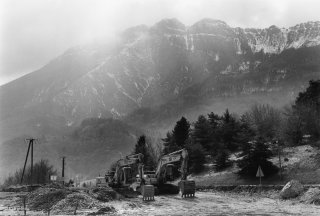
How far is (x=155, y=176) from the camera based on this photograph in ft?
153

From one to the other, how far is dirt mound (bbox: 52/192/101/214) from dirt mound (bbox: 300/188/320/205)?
51.1ft

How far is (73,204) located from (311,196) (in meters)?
17.7

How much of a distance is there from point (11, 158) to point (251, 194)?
169433 millimetres

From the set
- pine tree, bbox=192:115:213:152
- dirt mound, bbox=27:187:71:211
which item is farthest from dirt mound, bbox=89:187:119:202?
pine tree, bbox=192:115:213:152

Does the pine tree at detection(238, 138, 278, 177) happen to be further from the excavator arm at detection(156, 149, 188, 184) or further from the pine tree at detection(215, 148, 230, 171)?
the pine tree at detection(215, 148, 230, 171)

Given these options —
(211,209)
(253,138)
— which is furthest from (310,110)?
(211,209)

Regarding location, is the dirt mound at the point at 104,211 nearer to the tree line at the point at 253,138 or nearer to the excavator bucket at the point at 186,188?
the excavator bucket at the point at 186,188

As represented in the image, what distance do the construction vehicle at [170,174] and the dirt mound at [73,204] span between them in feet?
41.9

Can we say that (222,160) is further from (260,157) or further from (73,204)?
(73,204)

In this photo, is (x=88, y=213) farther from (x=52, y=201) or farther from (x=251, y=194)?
(x=251, y=194)

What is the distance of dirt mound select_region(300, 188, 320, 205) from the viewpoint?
31477mm

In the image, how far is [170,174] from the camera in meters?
48.0

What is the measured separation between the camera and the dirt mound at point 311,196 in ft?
103

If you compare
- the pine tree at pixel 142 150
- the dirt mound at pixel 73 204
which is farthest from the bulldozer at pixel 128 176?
the pine tree at pixel 142 150
